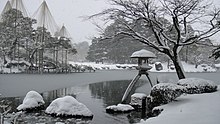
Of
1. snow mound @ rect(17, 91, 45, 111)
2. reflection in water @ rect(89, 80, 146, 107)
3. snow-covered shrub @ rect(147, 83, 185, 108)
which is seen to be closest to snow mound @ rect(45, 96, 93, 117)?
snow mound @ rect(17, 91, 45, 111)

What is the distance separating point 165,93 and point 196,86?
174 cm

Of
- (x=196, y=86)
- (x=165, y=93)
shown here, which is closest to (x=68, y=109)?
(x=165, y=93)

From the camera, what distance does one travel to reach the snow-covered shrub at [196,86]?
7.21 meters

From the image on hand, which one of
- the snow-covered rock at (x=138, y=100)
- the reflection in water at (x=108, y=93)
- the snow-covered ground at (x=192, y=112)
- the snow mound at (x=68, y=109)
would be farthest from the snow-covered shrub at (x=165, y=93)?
the reflection in water at (x=108, y=93)

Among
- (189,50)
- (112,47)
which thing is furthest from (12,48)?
(189,50)

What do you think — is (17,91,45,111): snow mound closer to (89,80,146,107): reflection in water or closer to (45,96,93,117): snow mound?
(45,96,93,117): snow mound

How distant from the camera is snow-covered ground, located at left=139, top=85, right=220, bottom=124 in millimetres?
3986

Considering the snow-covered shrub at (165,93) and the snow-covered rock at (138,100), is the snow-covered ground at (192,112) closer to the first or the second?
the snow-covered shrub at (165,93)

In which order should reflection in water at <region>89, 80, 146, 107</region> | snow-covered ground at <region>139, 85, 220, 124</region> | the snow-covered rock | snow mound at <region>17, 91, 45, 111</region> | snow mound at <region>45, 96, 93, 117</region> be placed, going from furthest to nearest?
reflection in water at <region>89, 80, 146, 107</region>
the snow-covered rock
snow mound at <region>17, 91, 45, 111</region>
snow mound at <region>45, 96, 93, 117</region>
snow-covered ground at <region>139, 85, 220, 124</region>

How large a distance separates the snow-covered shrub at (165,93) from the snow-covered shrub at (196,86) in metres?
1.08

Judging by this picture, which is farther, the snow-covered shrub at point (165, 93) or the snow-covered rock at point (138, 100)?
the snow-covered rock at point (138, 100)

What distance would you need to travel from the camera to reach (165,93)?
20.1 ft

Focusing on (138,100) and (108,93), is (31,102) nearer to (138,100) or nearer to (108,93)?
(138,100)

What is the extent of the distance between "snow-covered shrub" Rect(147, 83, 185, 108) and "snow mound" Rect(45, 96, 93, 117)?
2074 mm
